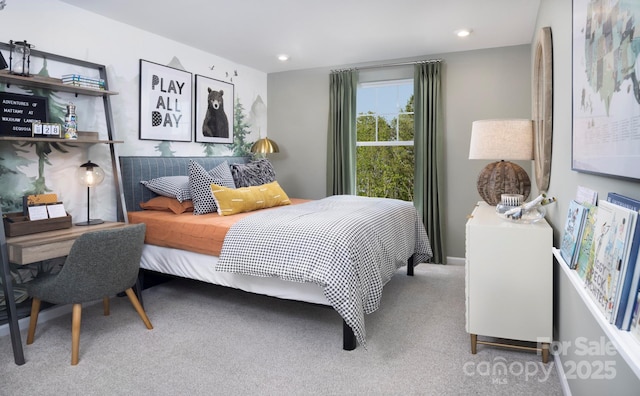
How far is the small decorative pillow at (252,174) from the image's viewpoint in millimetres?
4223

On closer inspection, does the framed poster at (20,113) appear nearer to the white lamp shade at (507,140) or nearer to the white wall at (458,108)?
the white wall at (458,108)

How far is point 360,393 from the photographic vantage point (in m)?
1.90

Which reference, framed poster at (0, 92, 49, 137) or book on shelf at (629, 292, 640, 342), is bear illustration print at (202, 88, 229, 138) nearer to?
framed poster at (0, 92, 49, 137)

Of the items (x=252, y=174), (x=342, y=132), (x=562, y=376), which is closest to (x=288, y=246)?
(x=562, y=376)

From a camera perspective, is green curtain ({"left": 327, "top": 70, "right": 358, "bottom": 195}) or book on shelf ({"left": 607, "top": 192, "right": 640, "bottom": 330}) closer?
book on shelf ({"left": 607, "top": 192, "right": 640, "bottom": 330})

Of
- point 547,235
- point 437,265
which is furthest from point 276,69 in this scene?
point 547,235

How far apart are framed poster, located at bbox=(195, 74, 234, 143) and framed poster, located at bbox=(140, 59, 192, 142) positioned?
0.14m

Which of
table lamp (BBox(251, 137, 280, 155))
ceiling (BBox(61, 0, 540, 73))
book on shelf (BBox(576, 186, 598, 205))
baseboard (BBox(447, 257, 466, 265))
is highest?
ceiling (BBox(61, 0, 540, 73))

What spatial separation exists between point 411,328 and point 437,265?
1850mm


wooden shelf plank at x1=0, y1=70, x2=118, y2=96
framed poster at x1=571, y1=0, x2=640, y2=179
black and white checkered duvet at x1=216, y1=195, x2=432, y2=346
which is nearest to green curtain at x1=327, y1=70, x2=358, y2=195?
black and white checkered duvet at x1=216, y1=195, x2=432, y2=346

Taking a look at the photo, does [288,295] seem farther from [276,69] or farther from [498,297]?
[276,69]

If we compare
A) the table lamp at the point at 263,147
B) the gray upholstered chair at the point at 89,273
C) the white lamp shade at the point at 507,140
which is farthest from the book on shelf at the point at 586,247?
the table lamp at the point at 263,147

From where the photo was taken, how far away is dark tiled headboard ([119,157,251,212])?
3.47m

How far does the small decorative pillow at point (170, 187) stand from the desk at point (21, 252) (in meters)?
0.97
